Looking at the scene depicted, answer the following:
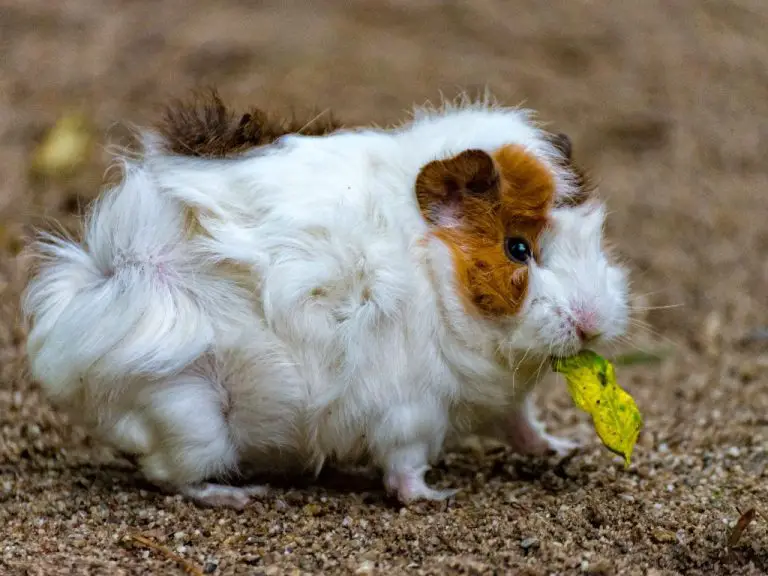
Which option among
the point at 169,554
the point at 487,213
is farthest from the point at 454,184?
the point at 169,554

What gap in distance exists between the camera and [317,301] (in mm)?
2555

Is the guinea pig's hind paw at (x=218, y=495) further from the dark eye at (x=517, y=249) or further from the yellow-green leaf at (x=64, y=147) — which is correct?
the yellow-green leaf at (x=64, y=147)

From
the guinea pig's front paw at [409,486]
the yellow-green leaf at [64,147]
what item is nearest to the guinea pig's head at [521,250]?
the guinea pig's front paw at [409,486]

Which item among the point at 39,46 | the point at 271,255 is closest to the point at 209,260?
the point at 271,255

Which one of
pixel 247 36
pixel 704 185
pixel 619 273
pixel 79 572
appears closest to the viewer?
pixel 79 572

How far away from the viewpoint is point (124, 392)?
260 cm

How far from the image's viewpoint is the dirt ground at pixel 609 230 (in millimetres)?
2434

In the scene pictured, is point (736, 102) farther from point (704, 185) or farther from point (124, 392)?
point (124, 392)

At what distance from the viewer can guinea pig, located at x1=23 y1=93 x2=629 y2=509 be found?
8.39ft

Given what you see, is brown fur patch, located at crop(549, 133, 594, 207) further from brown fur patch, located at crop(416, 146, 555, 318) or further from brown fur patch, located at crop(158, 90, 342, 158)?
brown fur patch, located at crop(158, 90, 342, 158)

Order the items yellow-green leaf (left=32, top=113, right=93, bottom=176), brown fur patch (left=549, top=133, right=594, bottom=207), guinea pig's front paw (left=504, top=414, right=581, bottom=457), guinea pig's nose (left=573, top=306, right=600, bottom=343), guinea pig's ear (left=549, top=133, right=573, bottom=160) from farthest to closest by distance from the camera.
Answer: yellow-green leaf (left=32, top=113, right=93, bottom=176), guinea pig's front paw (left=504, top=414, right=581, bottom=457), guinea pig's ear (left=549, top=133, right=573, bottom=160), brown fur patch (left=549, top=133, right=594, bottom=207), guinea pig's nose (left=573, top=306, right=600, bottom=343)

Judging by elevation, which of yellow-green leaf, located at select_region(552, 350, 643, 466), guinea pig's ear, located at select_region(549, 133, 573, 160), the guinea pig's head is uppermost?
guinea pig's ear, located at select_region(549, 133, 573, 160)

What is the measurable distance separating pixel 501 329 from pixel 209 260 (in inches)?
32.0

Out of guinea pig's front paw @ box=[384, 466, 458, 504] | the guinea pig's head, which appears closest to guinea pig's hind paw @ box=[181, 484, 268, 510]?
guinea pig's front paw @ box=[384, 466, 458, 504]
